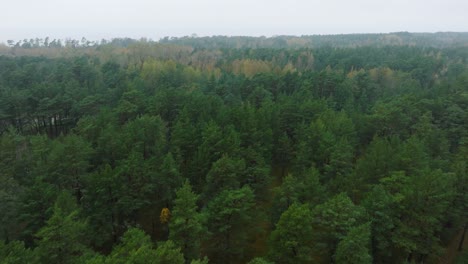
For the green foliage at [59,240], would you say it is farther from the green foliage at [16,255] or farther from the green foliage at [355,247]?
the green foliage at [355,247]

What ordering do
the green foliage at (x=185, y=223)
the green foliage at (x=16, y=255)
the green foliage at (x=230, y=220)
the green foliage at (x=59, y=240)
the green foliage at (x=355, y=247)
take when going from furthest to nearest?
the green foliage at (x=230, y=220)
the green foliage at (x=185, y=223)
the green foliage at (x=59, y=240)
the green foliage at (x=355, y=247)
the green foliage at (x=16, y=255)

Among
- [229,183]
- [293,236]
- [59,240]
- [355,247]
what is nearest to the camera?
[355,247]

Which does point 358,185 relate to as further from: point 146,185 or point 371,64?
point 371,64

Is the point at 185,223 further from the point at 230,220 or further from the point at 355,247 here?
the point at 355,247

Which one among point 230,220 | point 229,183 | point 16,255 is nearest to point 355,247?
point 230,220

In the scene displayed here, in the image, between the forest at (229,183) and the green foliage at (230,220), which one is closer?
the forest at (229,183)

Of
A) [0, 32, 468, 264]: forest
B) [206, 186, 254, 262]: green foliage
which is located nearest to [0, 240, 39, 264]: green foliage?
[0, 32, 468, 264]: forest

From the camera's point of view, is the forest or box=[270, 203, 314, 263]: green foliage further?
the forest

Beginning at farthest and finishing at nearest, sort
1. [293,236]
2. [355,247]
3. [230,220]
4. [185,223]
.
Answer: [230,220]
[185,223]
[293,236]
[355,247]

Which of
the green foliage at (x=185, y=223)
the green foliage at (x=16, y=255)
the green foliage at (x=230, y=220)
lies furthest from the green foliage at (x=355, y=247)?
the green foliage at (x=16, y=255)

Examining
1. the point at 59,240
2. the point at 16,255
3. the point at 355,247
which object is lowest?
the point at 355,247

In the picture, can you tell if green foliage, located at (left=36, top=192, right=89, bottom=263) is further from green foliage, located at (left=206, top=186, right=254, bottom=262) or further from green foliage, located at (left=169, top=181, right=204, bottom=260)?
green foliage, located at (left=206, top=186, right=254, bottom=262)
